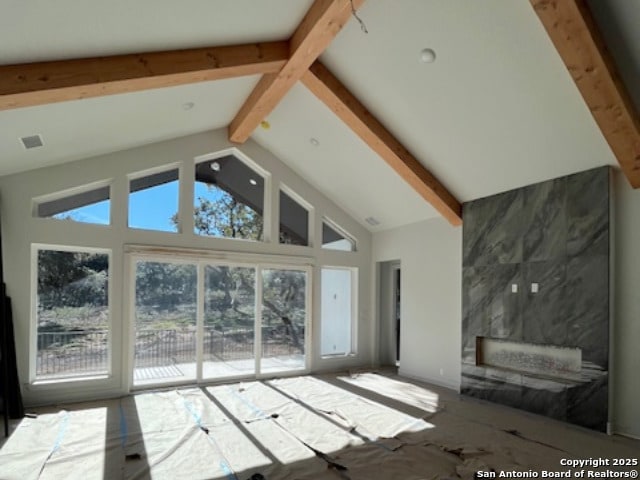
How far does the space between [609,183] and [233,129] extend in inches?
199

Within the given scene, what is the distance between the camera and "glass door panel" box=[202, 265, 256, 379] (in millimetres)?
6547

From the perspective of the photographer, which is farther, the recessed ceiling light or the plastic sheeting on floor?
the recessed ceiling light

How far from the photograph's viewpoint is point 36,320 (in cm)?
540

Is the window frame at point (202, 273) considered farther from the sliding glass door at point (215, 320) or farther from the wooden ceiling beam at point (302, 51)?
the wooden ceiling beam at point (302, 51)

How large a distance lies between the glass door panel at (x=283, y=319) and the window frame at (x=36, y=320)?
90.7 inches

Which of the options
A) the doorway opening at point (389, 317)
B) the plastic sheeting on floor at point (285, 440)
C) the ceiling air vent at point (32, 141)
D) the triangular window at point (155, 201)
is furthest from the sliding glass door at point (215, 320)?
the ceiling air vent at point (32, 141)

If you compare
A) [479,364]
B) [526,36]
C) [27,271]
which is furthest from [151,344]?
[526,36]

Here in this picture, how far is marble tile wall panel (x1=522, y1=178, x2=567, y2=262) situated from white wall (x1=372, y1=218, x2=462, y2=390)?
1221 millimetres

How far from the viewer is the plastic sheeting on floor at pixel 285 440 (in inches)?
137

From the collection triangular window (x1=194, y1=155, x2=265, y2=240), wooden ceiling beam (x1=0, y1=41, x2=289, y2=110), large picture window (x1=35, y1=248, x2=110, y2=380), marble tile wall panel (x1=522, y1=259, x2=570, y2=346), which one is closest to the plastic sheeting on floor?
large picture window (x1=35, y1=248, x2=110, y2=380)

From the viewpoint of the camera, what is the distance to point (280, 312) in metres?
7.25

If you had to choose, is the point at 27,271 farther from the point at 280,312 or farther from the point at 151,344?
the point at 280,312

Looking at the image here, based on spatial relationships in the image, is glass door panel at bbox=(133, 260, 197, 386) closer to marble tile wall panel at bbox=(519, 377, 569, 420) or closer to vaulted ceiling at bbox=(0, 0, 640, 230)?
vaulted ceiling at bbox=(0, 0, 640, 230)

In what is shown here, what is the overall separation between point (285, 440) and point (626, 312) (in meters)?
3.72
